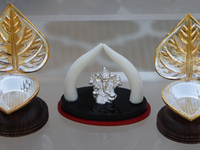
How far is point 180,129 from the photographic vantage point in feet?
3.22

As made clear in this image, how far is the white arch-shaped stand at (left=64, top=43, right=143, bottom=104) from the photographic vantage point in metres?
1.08

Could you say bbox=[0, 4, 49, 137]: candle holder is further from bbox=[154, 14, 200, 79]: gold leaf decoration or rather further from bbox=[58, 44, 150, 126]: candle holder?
bbox=[154, 14, 200, 79]: gold leaf decoration

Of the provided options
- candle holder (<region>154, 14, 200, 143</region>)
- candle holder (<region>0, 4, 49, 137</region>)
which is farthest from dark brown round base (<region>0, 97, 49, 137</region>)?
candle holder (<region>154, 14, 200, 143</region>)

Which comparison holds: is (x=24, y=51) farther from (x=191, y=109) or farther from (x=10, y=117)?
(x=191, y=109)

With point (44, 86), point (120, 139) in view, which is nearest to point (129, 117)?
point (120, 139)

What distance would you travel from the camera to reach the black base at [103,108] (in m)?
1.07

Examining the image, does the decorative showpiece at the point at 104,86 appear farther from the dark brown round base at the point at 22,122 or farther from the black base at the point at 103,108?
the dark brown round base at the point at 22,122

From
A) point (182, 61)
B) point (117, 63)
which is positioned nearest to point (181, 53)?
point (182, 61)

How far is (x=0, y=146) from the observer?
1019 millimetres

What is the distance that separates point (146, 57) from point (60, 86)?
42cm

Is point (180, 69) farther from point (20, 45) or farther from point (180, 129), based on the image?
point (20, 45)

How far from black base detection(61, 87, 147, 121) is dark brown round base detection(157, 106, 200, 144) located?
0.35ft

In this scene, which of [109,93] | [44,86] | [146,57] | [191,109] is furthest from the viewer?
[146,57]

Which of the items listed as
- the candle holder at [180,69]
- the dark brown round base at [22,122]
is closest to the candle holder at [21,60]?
the dark brown round base at [22,122]
